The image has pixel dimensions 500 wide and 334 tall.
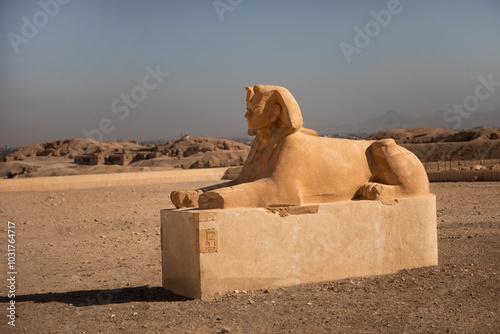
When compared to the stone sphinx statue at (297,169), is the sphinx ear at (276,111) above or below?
above

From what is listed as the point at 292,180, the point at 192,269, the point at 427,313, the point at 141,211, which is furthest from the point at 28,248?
the point at 427,313

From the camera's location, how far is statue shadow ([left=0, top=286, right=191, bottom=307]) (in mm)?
4961

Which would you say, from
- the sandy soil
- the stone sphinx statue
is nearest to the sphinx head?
the stone sphinx statue

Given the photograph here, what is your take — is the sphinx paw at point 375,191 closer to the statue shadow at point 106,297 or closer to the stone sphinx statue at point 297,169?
the stone sphinx statue at point 297,169

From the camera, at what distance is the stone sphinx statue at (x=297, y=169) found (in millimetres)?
5023

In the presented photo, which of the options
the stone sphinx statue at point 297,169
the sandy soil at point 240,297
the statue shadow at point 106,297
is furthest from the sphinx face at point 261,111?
the statue shadow at point 106,297

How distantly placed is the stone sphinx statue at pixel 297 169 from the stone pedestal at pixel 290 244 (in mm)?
148

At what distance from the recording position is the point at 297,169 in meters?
5.20

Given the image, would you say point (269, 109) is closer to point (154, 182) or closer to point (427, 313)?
point (427, 313)

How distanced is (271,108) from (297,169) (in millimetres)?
698

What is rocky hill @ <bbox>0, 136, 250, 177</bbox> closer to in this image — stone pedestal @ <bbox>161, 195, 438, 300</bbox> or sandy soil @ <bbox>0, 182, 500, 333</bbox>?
sandy soil @ <bbox>0, 182, 500, 333</bbox>

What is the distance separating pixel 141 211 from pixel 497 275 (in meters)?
8.17

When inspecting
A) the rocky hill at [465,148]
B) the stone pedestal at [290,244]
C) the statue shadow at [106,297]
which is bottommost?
the statue shadow at [106,297]

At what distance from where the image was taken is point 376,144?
5.88m
